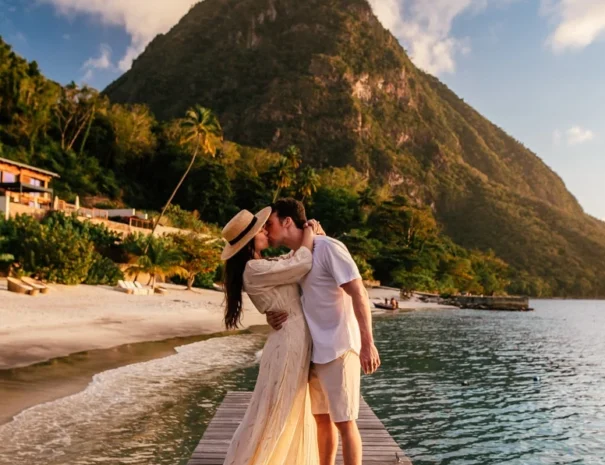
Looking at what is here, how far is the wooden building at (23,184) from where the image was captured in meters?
35.0

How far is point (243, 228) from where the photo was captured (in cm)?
365

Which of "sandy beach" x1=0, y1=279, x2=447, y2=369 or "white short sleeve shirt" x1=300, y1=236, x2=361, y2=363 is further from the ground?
"white short sleeve shirt" x1=300, y1=236, x2=361, y2=363

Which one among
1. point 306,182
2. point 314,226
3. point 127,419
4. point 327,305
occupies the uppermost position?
point 306,182

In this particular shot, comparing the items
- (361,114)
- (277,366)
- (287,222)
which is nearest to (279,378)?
(277,366)

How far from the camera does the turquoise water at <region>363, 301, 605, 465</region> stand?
845 cm

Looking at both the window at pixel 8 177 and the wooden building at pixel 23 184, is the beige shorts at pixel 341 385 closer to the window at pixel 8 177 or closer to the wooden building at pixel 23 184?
the wooden building at pixel 23 184

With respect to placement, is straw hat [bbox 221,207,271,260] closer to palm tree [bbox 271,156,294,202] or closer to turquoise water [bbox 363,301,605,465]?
turquoise water [bbox 363,301,605,465]

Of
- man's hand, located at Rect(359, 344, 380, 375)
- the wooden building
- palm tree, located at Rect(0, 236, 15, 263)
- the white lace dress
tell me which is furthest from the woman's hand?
the wooden building

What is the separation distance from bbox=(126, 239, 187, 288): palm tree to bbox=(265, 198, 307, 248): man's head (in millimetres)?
29470

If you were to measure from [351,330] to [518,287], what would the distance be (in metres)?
114

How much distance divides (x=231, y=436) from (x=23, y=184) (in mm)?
33474

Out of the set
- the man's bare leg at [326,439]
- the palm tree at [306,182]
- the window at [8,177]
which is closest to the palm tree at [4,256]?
the window at [8,177]

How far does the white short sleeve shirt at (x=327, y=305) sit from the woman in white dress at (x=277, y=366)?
63 mm

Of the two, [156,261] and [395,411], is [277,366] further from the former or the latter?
[156,261]
